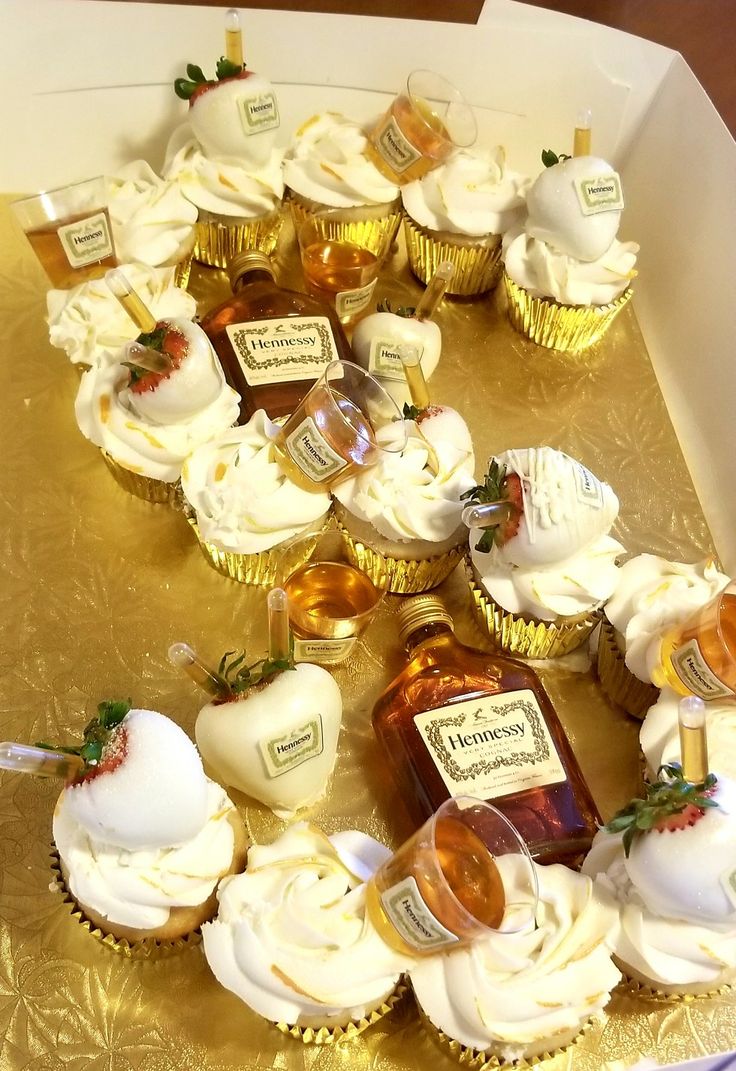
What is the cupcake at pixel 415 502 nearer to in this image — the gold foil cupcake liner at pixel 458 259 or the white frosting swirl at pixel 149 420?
the white frosting swirl at pixel 149 420

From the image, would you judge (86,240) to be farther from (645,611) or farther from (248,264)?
(645,611)

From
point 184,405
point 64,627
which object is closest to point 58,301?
point 184,405

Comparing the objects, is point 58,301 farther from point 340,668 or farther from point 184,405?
point 340,668

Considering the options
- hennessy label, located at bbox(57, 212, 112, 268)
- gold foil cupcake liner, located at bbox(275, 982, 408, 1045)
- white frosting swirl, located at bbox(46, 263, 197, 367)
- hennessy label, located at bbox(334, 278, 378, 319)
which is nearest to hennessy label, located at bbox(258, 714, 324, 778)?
gold foil cupcake liner, located at bbox(275, 982, 408, 1045)

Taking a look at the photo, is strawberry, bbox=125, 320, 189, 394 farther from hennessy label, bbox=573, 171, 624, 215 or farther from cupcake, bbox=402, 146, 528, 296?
hennessy label, bbox=573, 171, 624, 215

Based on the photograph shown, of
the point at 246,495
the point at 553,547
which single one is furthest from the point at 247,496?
the point at 553,547

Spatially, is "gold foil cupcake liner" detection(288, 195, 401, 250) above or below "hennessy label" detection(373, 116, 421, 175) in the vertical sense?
below

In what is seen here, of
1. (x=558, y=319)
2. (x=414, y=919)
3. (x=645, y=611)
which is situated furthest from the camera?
(x=558, y=319)
